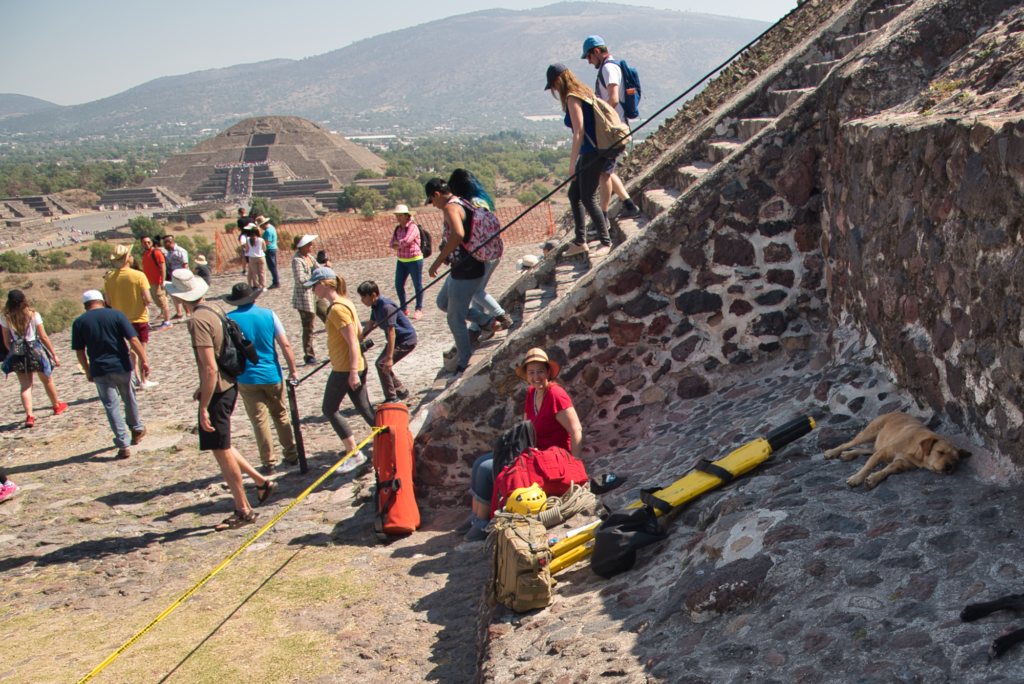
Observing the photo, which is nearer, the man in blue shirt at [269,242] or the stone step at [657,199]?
the stone step at [657,199]

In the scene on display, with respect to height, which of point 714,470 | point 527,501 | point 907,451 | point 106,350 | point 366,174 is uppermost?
point 366,174

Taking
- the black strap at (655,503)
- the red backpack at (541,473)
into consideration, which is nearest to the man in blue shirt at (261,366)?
the red backpack at (541,473)

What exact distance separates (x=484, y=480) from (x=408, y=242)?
5.01 m

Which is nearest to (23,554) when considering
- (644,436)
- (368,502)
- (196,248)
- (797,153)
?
(368,502)

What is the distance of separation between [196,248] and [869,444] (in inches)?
1532

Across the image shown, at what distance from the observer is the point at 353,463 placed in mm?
6551

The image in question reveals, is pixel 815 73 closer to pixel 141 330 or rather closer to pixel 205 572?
pixel 205 572

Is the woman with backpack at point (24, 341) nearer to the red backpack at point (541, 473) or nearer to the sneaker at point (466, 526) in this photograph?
the sneaker at point (466, 526)

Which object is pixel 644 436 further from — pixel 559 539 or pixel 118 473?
pixel 118 473

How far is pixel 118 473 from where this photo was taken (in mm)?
6902

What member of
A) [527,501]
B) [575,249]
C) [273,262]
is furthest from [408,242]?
[273,262]

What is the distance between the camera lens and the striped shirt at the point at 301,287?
9.20 m

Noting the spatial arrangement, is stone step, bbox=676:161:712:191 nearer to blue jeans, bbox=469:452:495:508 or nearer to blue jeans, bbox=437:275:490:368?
blue jeans, bbox=437:275:490:368

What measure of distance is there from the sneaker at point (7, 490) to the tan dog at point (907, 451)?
21.4 ft
